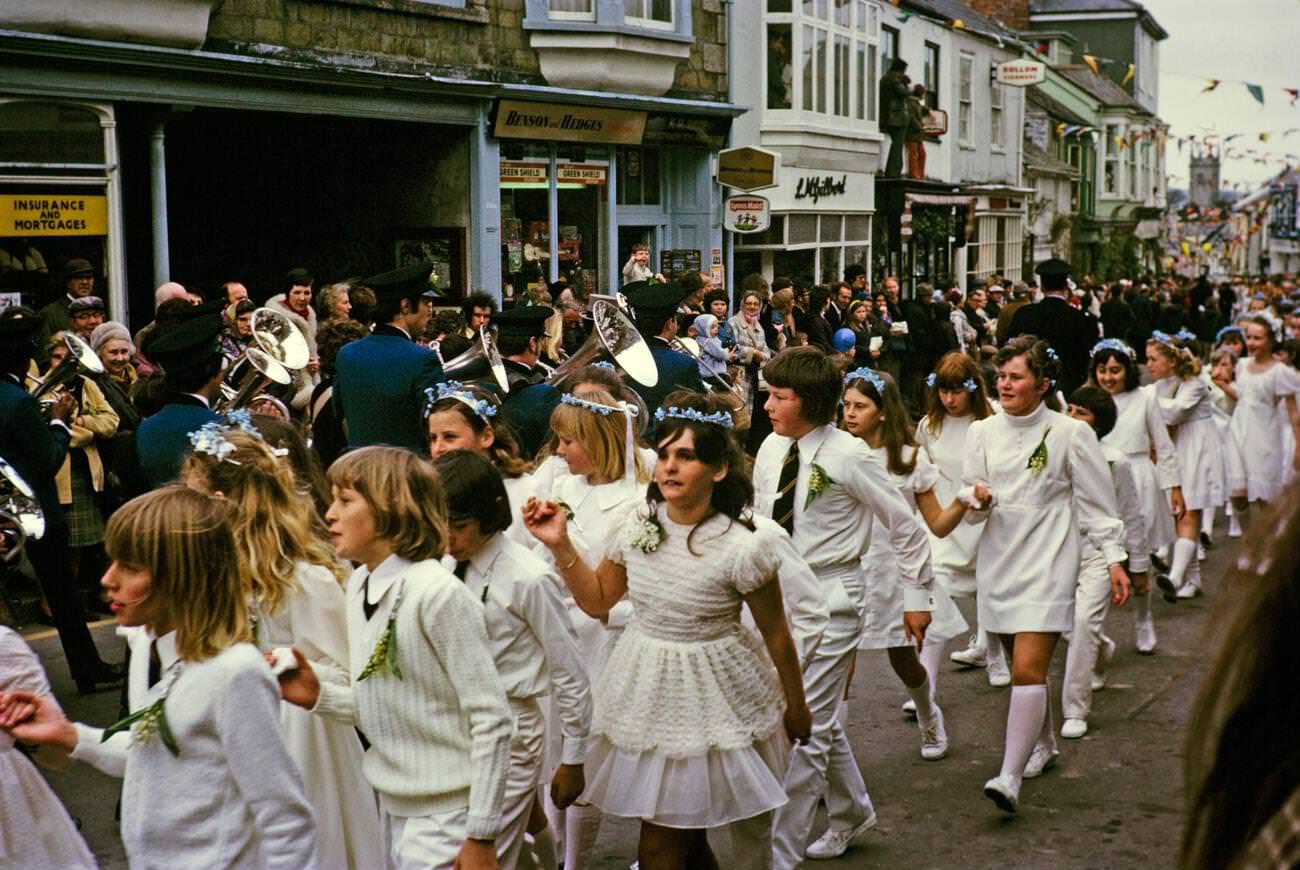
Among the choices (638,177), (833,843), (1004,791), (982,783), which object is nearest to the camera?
(833,843)

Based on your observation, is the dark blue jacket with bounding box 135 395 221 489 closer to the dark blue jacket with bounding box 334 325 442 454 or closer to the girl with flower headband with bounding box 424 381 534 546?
the girl with flower headband with bounding box 424 381 534 546

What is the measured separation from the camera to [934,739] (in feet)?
25.0

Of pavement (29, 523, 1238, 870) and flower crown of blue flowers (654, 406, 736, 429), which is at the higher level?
flower crown of blue flowers (654, 406, 736, 429)

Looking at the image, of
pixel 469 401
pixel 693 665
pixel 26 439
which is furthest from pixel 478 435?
pixel 26 439

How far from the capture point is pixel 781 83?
26.3 metres

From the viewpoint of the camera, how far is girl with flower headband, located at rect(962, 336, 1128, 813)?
6914mm

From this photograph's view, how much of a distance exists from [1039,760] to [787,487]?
6.75 feet

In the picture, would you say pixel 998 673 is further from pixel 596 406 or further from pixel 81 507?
pixel 81 507

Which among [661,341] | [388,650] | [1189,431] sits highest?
[661,341]

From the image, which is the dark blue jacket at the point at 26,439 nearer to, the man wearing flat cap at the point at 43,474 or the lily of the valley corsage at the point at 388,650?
the man wearing flat cap at the point at 43,474

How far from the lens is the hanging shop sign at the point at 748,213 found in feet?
76.7

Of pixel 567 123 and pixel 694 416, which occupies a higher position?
pixel 567 123

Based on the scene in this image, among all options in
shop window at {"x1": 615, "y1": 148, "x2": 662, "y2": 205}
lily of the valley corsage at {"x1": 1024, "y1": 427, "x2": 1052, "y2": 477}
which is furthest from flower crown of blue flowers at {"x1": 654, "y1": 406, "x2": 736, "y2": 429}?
shop window at {"x1": 615, "y1": 148, "x2": 662, "y2": 205}

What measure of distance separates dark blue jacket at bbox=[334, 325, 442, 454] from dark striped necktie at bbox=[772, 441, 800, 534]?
7.45 ft
